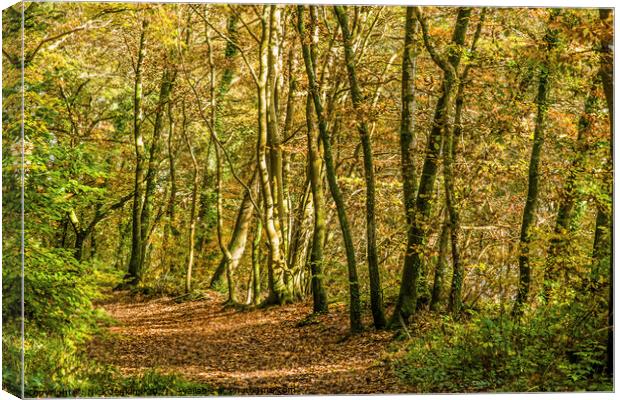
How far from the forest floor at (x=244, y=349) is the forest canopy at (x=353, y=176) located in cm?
15

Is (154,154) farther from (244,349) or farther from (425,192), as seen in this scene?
(425,192)

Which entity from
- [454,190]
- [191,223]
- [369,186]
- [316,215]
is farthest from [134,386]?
[454,190]

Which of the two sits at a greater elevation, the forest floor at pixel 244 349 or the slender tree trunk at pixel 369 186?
the slender tree trunk at pixel 369 186

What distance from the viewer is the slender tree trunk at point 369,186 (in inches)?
304

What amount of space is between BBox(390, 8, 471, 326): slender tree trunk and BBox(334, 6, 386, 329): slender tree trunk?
0.68ft

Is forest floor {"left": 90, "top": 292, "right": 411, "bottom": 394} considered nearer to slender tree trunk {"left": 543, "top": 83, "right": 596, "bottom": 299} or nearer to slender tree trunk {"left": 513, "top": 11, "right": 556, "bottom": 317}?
slender tree trunk {"left": 513, "top": 11, "right": 556, "bottom": 317}

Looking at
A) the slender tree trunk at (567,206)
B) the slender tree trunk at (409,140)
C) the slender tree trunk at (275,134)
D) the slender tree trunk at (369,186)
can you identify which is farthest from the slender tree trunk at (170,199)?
the slender tree trunk at (567,206)

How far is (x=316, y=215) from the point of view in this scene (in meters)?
9.14

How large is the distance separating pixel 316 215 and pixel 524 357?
319 centimetres

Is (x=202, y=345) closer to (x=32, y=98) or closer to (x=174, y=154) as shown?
(x=174, y=154)

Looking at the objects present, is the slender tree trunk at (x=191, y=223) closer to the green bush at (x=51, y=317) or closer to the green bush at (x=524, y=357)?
the green bush at (x=51, y=317)

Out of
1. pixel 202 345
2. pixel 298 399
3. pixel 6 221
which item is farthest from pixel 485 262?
pixel 6 221

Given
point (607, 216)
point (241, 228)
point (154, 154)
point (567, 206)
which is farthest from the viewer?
point (241, 228)

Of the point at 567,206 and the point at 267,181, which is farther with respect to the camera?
the point at 267,181
